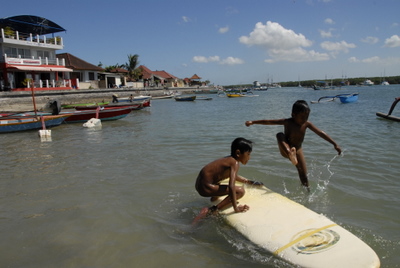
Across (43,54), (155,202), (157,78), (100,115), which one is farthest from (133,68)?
(155,202)

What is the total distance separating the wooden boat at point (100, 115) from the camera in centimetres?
1926

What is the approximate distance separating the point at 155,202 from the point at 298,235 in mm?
2887

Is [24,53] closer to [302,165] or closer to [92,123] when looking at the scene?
[92,123]

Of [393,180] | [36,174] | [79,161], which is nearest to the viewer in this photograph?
[393,180]

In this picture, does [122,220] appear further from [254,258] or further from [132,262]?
[254,258]

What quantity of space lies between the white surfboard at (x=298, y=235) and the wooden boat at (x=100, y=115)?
17033 mm

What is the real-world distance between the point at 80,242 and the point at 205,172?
2.00 m

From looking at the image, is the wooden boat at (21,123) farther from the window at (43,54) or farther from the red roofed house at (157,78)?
the red roofed house at (157,78)

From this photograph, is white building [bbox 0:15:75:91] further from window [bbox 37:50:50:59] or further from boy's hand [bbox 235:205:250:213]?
boy's hand [bbox 235:205:250:213]

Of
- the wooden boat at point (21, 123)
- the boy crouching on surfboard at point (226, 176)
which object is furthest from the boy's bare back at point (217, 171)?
the wooden boat at point (21, 123)

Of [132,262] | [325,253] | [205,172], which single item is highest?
[205,172]

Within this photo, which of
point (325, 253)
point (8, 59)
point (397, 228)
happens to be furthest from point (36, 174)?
point (8, 59)

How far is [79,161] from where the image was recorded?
29.5 ft

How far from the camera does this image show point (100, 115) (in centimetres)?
1992
